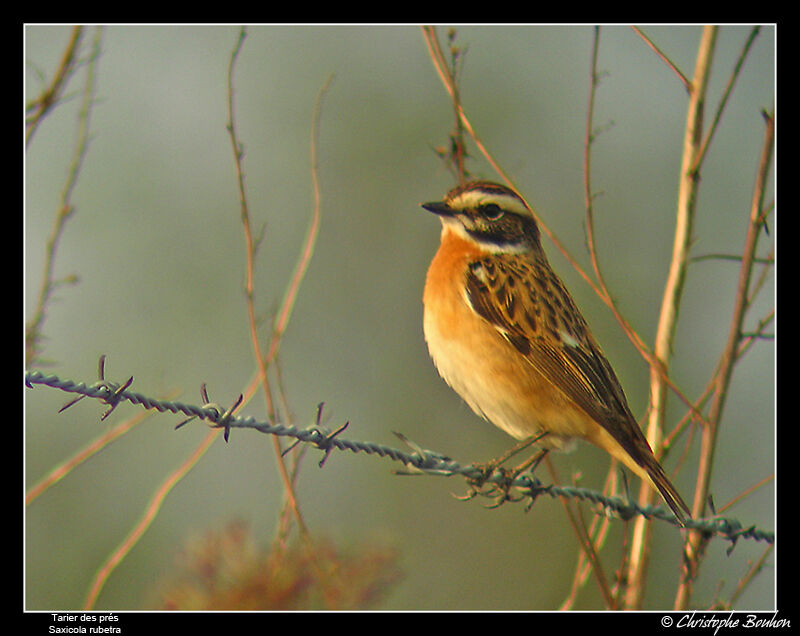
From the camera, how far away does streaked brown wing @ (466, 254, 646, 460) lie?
5148 mm

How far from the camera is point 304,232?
1135cm

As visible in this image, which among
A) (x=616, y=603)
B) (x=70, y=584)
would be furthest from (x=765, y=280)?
(x=70, y=584)

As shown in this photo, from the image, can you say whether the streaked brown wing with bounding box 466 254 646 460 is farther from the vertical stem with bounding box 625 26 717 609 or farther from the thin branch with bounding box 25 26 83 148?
the thin branch with bounding box 25 26 83 148

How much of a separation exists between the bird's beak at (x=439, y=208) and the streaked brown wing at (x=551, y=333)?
43 cm

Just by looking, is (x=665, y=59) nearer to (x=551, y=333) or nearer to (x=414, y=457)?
(x=551, y=333)

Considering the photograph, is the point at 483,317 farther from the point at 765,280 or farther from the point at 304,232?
the point at 304,232

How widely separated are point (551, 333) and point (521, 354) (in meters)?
0.26

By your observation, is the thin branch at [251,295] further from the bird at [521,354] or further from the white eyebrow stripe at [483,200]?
the white eyebrow stripe at [483,200]

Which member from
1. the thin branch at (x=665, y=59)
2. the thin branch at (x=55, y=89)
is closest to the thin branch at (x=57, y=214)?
the thin branch at (x=55, y=89)

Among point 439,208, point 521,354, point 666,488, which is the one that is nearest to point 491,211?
point 439,208

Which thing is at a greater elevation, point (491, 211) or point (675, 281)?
point (491, 211)

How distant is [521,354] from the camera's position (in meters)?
5.35

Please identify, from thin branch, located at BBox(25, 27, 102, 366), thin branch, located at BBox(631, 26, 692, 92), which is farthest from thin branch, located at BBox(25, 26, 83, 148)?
thin branch, located at BBox(631, 26, 692, 92)

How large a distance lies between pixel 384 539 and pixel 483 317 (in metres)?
1.54
